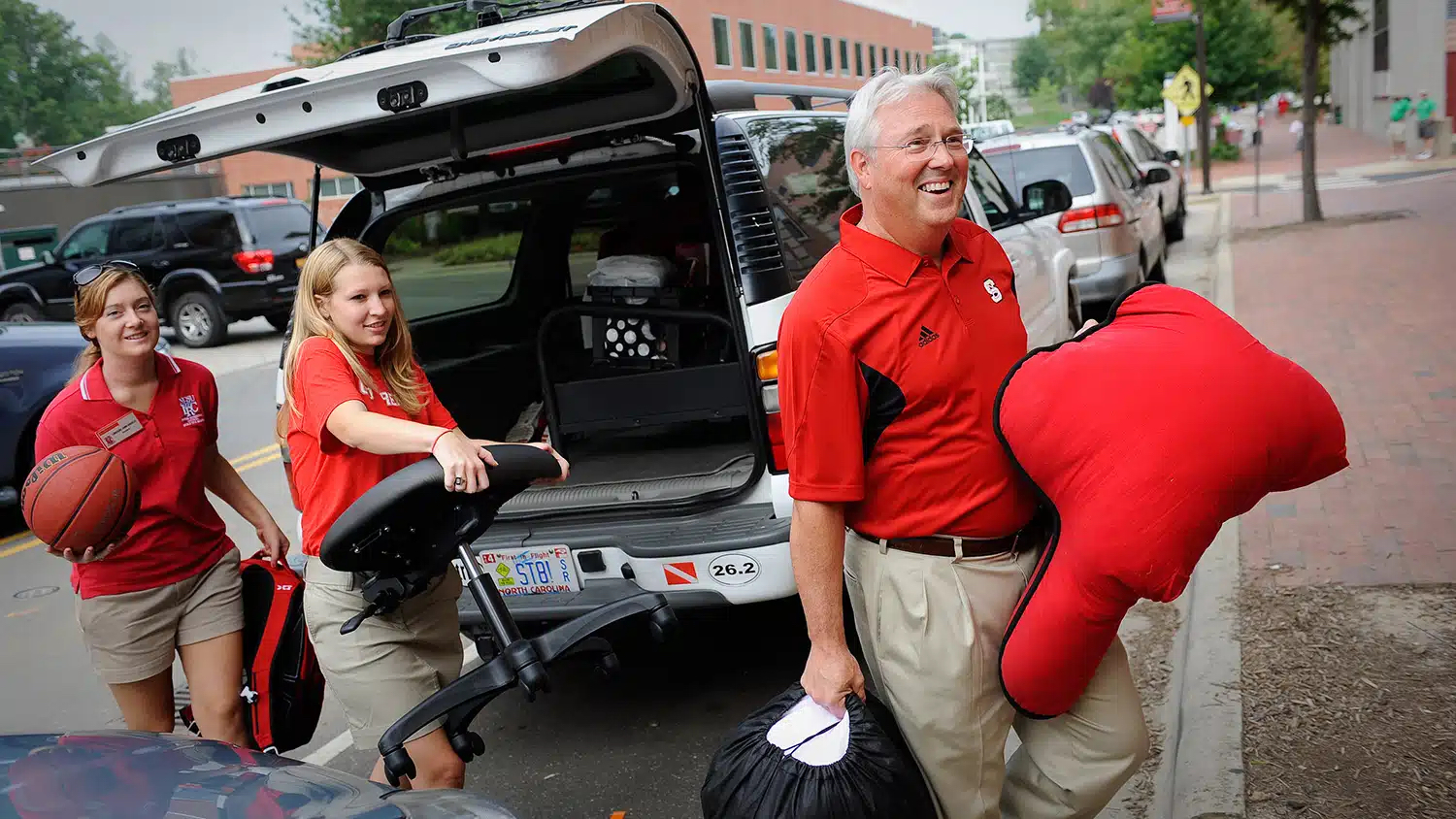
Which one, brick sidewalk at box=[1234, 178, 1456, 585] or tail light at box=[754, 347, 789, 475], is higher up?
tail light at box=[754, 347, 789, 475]

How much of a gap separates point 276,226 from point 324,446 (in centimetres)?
1472

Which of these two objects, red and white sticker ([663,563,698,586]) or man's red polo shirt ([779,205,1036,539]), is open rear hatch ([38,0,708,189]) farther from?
red and white sticker ([663,563,698,586])

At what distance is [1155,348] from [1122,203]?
932 centimetres

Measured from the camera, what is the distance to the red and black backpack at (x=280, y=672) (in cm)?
351

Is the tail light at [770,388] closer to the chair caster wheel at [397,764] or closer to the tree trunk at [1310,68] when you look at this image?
the chair caster wheel at [397,764]

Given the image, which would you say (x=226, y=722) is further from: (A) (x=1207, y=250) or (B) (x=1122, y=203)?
(A) (x=1207, y=250)

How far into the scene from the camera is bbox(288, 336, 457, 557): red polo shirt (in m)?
2.92

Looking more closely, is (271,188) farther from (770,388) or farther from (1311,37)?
(770,388)

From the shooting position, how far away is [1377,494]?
5.68m

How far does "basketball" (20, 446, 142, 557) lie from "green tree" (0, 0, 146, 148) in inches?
2710

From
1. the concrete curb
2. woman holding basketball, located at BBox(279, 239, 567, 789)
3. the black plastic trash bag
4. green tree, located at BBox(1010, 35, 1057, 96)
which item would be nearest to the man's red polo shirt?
the black plastic trash bag

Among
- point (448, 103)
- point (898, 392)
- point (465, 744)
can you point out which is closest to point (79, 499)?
point (465, 744)

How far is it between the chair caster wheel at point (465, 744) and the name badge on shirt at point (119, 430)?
130 cm

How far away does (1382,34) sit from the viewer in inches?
1570
